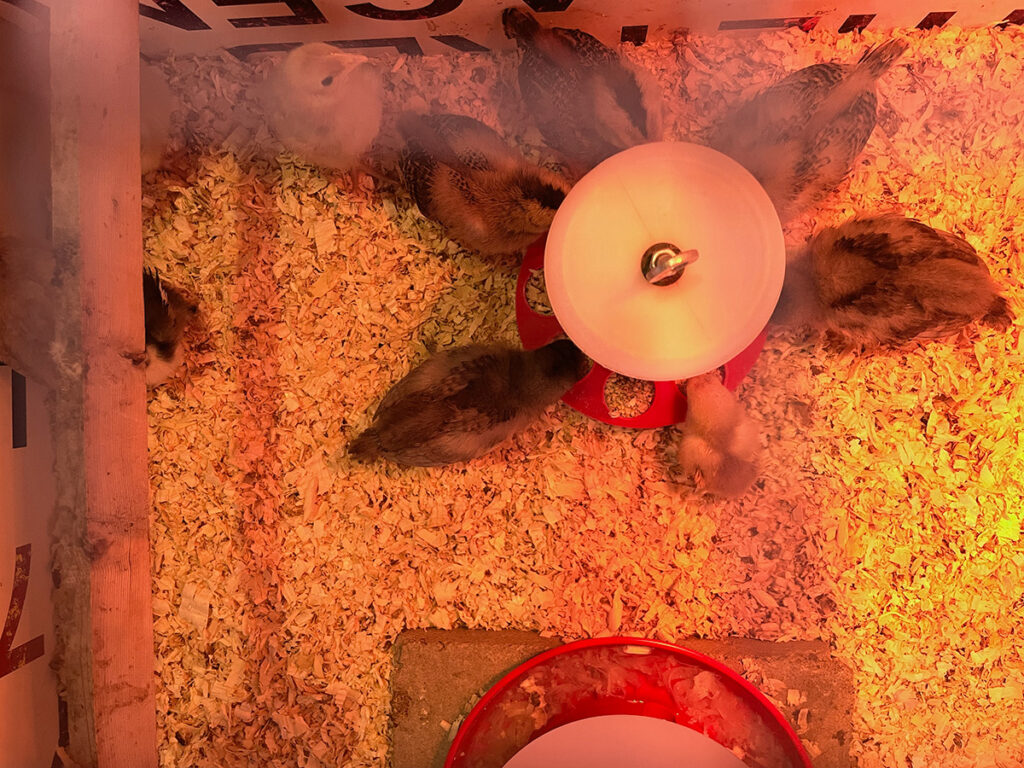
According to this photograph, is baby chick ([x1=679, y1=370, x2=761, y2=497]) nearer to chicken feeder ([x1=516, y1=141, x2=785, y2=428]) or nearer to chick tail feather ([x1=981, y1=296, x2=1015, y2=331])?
chicken feeder ([x1=516, y1=141, x2=785, y2=428])

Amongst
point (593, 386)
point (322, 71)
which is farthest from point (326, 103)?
point (593, 386)

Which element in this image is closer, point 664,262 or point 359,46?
point 664,262

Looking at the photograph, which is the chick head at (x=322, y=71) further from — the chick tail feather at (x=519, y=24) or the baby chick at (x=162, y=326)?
the baby chick at (x=162, y=326)

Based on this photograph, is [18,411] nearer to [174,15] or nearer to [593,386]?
[174,15]

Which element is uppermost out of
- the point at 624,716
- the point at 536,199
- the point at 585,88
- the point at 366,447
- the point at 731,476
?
the point at 585,88

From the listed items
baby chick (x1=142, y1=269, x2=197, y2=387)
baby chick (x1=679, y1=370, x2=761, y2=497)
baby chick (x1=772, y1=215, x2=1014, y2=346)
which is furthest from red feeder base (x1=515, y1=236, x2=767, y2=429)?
baby chick (x1=142, y1=269, x2=197, y2=387)

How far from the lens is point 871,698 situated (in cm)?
154

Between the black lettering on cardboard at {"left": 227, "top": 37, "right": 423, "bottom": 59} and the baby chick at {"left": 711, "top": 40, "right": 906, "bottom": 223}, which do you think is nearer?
the baby chick at {"left": 711, "top": 40, "right": 906, "bottom": 223}

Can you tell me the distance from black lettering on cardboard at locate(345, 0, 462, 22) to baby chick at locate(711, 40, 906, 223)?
0.62 metres

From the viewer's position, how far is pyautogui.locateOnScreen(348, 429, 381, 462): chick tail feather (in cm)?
148

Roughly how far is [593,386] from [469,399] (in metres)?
0.29

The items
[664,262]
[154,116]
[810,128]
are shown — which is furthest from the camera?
[154,116]

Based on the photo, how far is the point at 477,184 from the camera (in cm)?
134

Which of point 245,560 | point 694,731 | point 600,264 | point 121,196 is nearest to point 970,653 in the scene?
point 694,731
